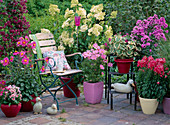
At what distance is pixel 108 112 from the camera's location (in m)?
4.11

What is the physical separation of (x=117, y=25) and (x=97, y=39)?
172cm

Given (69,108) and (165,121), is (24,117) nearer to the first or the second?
(69,108)

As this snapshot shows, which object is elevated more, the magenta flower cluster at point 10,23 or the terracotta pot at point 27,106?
the magenta flower cluster at point 10,23

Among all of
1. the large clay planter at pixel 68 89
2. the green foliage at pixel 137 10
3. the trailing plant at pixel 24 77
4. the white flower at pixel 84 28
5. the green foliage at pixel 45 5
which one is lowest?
the large clay planter at pixel 68 89

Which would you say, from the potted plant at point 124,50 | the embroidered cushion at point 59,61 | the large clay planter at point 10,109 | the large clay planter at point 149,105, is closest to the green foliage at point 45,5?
the embroidered cushion at point 59,61

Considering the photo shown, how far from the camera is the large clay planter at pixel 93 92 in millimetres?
4457

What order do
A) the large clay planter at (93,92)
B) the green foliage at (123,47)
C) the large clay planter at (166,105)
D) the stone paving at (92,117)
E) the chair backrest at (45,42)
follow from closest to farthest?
the stone paving at (92,117) → the large clay planter at (166,105) → the green foliage at (123,47) → the large clay planter at (93,92) → the chair backrest at (45,42)

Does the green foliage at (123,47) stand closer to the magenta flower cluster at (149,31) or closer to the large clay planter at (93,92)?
the magenta flower cluster at (149,31)

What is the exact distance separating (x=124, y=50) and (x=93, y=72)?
0.63 meters

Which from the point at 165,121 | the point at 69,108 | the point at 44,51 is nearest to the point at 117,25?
the point at 44,51

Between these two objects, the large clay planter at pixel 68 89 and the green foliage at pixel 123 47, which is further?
the large clay planter at pixel 68 89

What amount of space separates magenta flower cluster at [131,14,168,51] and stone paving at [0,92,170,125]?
1057 millimetres

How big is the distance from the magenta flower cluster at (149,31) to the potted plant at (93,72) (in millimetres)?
622

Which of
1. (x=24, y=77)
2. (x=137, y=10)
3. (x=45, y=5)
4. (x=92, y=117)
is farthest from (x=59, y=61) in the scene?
(x=45, y=5)
